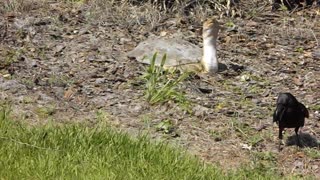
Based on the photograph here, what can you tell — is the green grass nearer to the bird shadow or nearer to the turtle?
the bird shadow

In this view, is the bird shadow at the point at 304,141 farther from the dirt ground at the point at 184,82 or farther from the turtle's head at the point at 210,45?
the turtle's head at the point at 210,45

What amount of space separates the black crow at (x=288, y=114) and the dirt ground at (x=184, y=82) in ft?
0.59

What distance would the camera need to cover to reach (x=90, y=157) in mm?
5074

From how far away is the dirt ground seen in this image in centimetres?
594

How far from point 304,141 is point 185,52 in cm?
181

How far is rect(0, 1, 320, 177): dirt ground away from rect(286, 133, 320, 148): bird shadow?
17 millimetres

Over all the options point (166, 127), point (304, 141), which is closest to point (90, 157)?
point (166, 127)

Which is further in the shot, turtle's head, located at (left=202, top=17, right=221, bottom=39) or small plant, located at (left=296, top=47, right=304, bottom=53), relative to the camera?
small plant, located at (left=296, top=47, right=304, bottom=53)

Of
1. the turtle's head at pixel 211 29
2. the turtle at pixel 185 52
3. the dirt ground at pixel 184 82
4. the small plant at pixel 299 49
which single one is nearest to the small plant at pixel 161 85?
the dirt ground at pixel 184 82

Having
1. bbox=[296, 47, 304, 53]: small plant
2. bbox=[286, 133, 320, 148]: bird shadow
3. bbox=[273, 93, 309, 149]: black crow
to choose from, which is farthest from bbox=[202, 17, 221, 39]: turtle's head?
bbox=[286, 133, 320, 148]: bird shadow

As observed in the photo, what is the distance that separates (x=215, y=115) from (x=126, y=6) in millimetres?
2522

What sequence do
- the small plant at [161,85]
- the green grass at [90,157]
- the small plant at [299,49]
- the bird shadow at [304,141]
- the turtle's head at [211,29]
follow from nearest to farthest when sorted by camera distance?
the green grass at [90,157] → the bird shadow at [304,141] → the small plant at [161,85] → the turtle's head at [211,29] → the small plant at [299,49]

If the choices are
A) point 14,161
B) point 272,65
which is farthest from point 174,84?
point 14,161

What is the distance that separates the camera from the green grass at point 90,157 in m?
4.86
